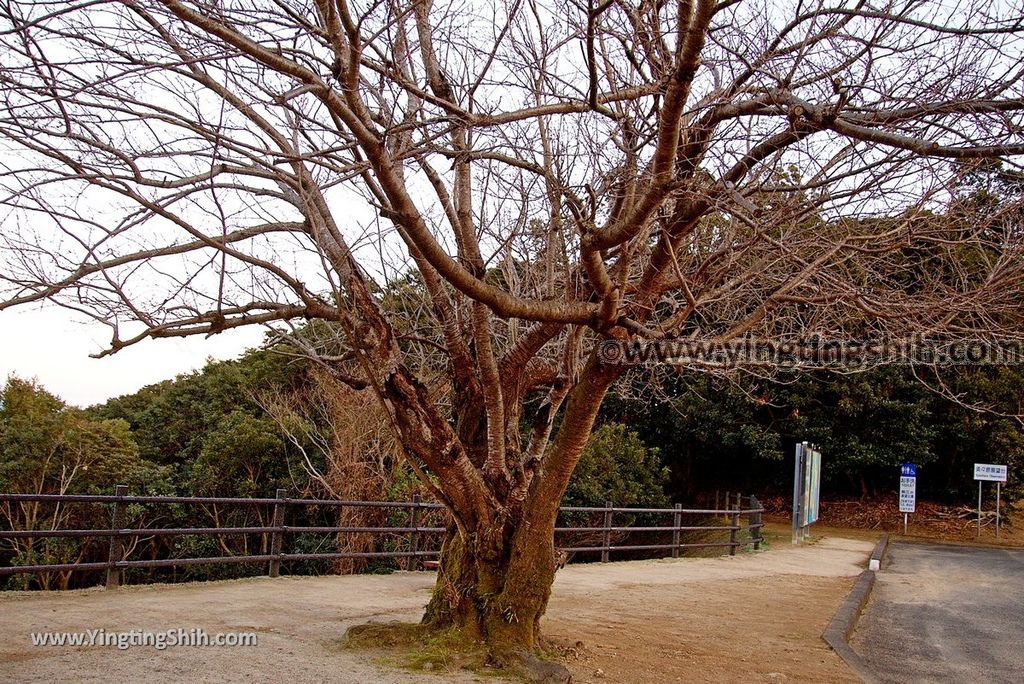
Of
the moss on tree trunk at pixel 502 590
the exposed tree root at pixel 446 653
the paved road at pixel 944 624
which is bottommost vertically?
the paved road at pixel 944 624

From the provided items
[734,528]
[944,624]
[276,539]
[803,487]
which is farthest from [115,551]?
[803,487]

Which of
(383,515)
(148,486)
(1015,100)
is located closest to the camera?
(1015,100)

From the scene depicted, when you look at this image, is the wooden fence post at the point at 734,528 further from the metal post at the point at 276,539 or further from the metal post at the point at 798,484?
the metal post at the point at 276,539

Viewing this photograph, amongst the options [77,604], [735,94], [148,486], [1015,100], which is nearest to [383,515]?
[148,486]

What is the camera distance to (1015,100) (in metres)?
4.52

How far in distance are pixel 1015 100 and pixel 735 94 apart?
152 centimetres

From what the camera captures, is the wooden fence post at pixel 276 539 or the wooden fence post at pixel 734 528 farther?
the wooden fence post at pixel 734 528

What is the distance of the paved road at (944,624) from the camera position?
25.0ft

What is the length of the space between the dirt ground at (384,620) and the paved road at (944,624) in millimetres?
543

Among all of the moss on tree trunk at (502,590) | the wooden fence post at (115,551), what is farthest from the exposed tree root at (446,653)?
the wooden fence post at (115,551)

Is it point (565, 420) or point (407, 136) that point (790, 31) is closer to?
point (407, 136)

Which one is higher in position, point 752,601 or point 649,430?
point 649,430

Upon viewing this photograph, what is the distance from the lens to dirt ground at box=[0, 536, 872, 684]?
19.5 ft

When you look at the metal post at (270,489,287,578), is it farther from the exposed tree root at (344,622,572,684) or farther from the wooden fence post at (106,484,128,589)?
the exposed tree root at (344,622,572,684)
